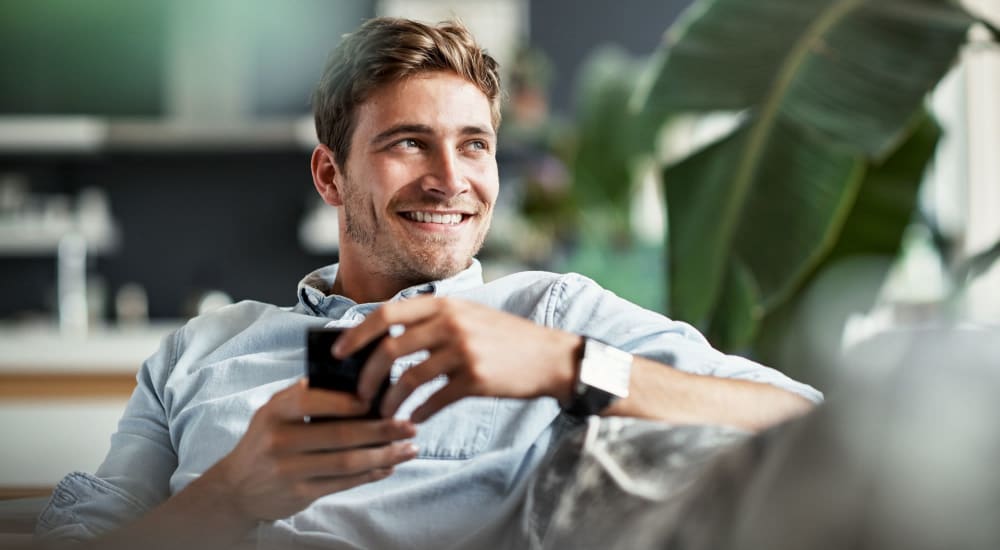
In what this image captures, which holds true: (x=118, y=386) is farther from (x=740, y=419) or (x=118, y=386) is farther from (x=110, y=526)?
(x=740, y=419)

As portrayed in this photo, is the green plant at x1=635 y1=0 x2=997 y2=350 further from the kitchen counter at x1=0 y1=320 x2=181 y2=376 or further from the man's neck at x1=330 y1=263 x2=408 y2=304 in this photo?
the kitchen counter at x1=0 y1=320 x2=181 y2=376

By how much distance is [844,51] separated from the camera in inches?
59.5

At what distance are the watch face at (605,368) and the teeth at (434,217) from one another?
1.06 ft

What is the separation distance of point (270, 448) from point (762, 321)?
130cm

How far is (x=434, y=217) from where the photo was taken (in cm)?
116

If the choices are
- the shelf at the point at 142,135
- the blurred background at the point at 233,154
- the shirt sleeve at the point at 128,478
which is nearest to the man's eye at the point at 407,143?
the shirt sleeve at the point at 128,478

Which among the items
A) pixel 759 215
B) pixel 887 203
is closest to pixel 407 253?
pixel 759 215

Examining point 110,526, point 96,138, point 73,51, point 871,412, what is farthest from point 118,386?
point 871,412

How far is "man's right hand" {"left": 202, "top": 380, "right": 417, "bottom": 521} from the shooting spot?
831 mm

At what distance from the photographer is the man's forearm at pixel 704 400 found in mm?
939

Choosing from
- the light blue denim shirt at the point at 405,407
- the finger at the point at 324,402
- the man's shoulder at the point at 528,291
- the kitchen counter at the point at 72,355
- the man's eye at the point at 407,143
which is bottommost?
the kitchen counter at the point at 72,355

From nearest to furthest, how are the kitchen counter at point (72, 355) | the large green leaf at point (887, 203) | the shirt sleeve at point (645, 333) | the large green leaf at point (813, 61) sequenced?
the shirt sleeve at point (645, 333) < the large green leaf at point (813, 61) < the large green leaf at point (887, 203) < the kitchen counter at point (72, 355)

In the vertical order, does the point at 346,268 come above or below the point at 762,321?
above

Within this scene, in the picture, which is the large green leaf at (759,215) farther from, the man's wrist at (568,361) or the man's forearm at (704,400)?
the man's wrist at (568,361)
